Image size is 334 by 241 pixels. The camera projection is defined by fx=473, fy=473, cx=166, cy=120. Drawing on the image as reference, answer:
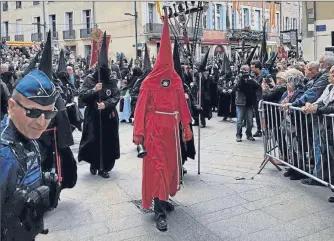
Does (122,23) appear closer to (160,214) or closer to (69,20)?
(69,20)

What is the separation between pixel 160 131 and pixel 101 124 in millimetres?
2358

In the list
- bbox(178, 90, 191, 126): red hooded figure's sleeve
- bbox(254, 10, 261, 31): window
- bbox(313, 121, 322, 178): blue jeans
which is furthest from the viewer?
bbox(254, 10, 261, 31): window

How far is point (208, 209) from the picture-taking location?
536 centimetres

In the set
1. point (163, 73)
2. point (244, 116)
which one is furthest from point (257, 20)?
point (163, 73)

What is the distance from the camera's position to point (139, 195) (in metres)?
6.03

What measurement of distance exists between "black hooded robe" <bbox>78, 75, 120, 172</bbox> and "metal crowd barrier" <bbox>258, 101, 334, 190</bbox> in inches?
87.9

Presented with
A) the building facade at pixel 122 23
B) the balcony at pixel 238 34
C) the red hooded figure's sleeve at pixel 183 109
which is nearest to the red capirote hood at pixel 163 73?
the red hooded figure's sleeve at pixel 183 109

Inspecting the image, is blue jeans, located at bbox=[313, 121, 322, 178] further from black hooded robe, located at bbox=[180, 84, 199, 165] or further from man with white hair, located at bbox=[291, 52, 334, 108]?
black hooded robe, located at bbox=[180, 84, 199, 165]

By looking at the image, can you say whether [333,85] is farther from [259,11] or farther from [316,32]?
[259,11]

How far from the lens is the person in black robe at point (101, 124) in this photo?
7.06 meters

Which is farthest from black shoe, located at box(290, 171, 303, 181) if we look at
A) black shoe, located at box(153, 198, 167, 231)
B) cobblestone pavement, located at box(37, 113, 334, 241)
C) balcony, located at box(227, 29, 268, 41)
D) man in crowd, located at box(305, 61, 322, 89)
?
balcony, located at box(227, 29, 268, 41)

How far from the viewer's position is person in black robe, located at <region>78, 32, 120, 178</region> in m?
7.06

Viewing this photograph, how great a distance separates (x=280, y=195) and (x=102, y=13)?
37.9 meters

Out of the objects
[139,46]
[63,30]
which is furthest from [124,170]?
[63,30]
